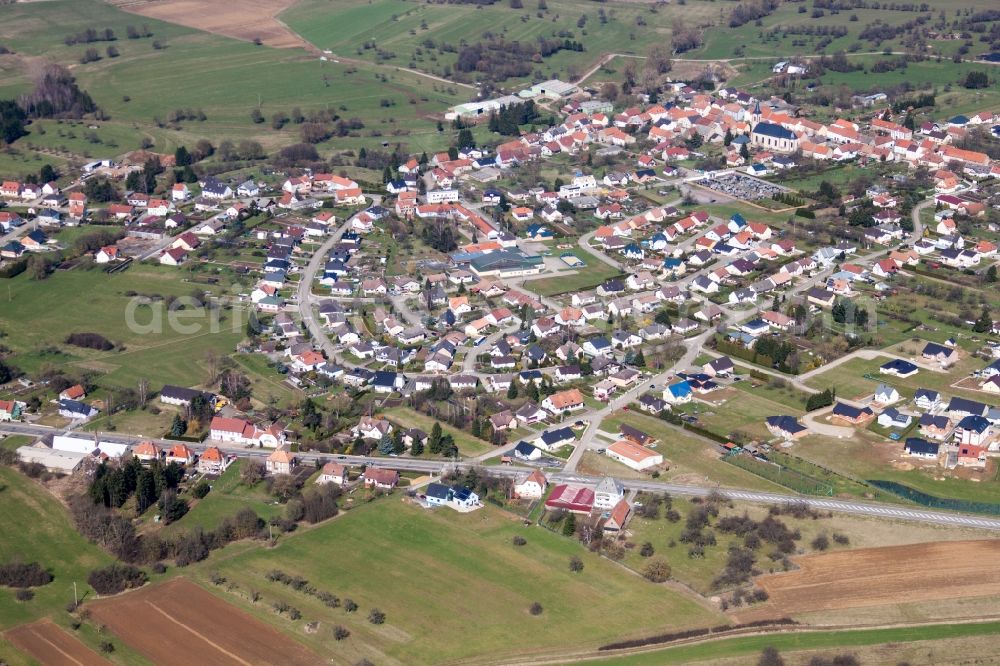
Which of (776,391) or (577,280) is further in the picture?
(577,280)

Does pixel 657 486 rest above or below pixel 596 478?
above

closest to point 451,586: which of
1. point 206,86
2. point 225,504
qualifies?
point 225,504

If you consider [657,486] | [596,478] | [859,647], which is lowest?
[859,647]

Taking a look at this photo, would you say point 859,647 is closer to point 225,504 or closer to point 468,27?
point 225,504

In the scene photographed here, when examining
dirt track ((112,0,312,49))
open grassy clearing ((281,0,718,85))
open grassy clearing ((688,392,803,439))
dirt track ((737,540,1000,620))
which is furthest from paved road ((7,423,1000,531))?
dirt track ((112,0,312,49))

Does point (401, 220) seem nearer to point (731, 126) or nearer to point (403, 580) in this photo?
point (731, 126)

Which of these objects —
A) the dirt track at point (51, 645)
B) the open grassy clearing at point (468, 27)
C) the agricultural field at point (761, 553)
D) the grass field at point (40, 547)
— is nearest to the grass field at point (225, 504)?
the grass field at point (40, 547)

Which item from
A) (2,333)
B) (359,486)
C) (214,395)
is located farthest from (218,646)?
(2,333)
